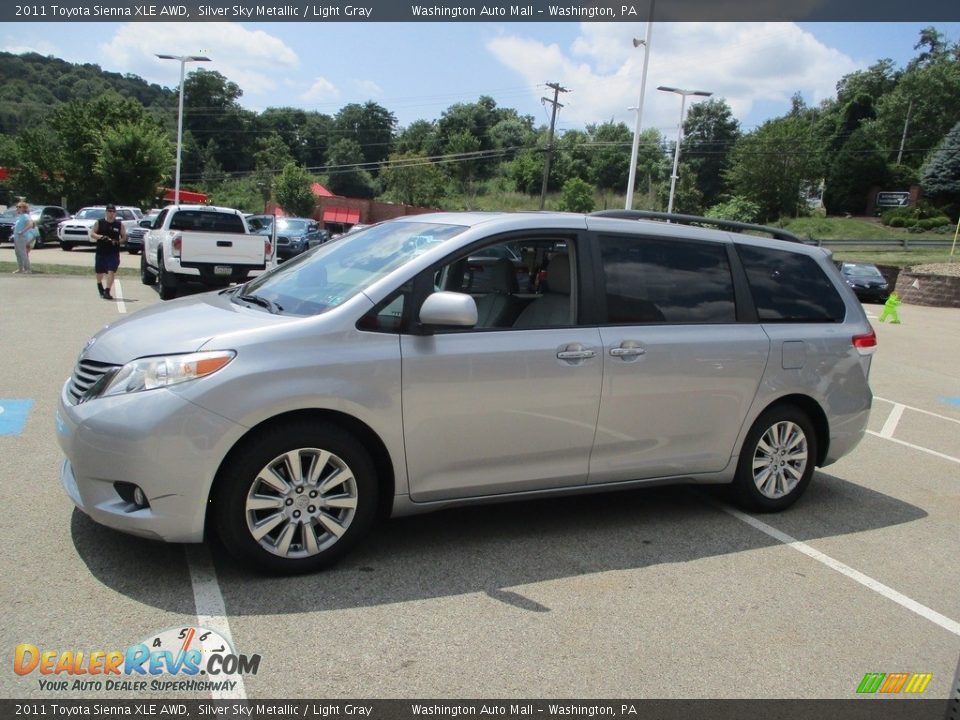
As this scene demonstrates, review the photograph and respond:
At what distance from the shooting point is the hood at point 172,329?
3.81 meters

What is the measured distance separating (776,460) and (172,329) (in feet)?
12.8

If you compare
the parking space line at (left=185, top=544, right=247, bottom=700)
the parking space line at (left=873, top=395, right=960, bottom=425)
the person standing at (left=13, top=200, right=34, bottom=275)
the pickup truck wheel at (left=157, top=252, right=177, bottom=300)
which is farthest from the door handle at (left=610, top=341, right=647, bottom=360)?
the person standing at (left=13, top=200, right=34, bottom=275)

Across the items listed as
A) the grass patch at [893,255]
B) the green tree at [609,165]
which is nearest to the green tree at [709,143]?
the green tree at [609,165]

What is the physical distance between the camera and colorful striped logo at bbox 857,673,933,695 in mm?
3371

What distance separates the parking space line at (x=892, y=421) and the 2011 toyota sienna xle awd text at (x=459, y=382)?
3017 mm

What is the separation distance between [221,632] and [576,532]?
7.36ft

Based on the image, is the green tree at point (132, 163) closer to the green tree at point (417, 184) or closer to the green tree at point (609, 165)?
the green tree at point (417, 184)

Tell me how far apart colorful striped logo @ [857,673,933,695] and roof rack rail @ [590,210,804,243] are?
2.76 metres

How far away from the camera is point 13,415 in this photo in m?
6.46

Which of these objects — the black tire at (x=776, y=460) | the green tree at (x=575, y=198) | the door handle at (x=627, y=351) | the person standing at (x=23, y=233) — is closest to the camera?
the door handle at (x=627, y=351)

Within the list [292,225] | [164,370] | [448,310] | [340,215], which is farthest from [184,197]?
[448,310]

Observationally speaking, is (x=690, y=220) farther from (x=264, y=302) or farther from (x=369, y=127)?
(x=369, y=127)

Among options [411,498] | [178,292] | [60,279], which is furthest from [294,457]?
[60,279]

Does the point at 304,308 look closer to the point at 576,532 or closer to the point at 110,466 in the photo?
the point at 110,466
